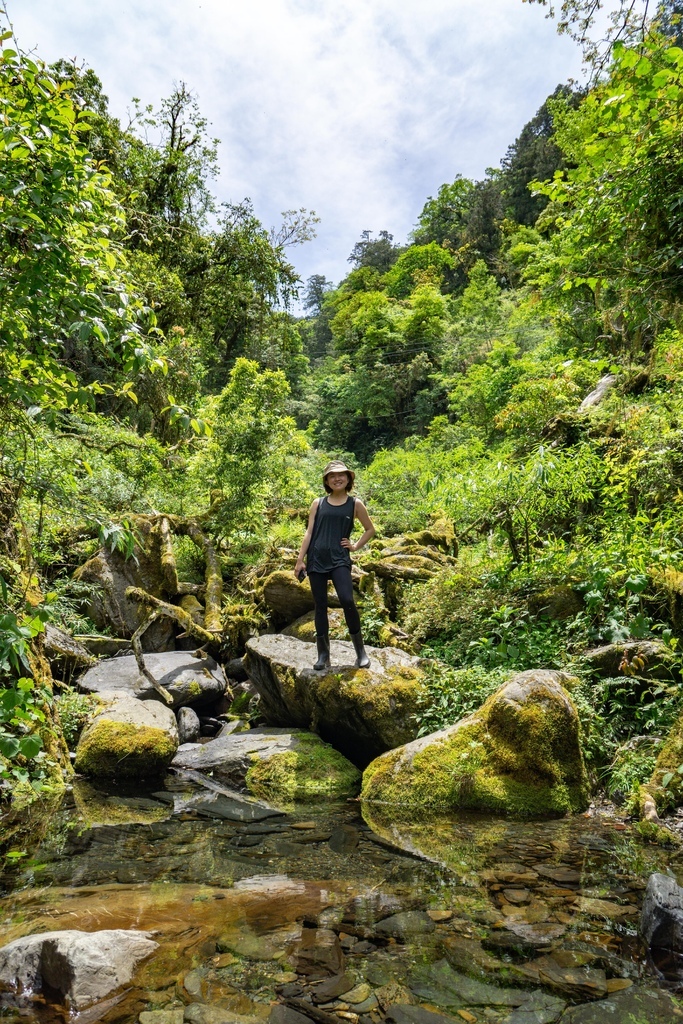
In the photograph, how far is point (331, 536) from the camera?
6.80 m

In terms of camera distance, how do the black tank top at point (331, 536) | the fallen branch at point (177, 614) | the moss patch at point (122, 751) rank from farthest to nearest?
the fallen branch at point (177, 614) < the black tank top at point (331, 536) < the moss patch at point (122, 751)

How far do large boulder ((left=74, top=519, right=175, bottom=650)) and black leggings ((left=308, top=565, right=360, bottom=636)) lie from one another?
5043 mm

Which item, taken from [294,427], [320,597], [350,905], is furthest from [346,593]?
[294,427]

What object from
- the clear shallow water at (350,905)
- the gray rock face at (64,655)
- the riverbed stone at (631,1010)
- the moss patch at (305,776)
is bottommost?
the moss patch at (305,776)

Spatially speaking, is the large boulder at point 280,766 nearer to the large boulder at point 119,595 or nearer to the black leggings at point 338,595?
the black leggings at point 338,595

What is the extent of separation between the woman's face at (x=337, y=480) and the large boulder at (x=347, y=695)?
204 cm

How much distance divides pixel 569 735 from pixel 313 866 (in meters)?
2.30

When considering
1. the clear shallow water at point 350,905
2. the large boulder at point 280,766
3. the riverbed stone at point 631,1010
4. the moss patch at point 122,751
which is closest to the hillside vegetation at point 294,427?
the moss patch at point 122,751

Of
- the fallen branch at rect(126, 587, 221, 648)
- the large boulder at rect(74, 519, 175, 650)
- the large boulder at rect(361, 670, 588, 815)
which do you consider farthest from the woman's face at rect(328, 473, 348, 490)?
the large boulder at rect(74, 519, 175, 650)

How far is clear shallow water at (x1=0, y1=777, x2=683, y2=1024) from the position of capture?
2.58m

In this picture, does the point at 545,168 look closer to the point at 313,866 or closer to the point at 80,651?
the point at 80,651

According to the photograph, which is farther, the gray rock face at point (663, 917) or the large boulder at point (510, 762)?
the large boulder at point (510, 762)

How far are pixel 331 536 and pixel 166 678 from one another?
4032 millimetres

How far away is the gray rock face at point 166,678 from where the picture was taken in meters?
8.48
